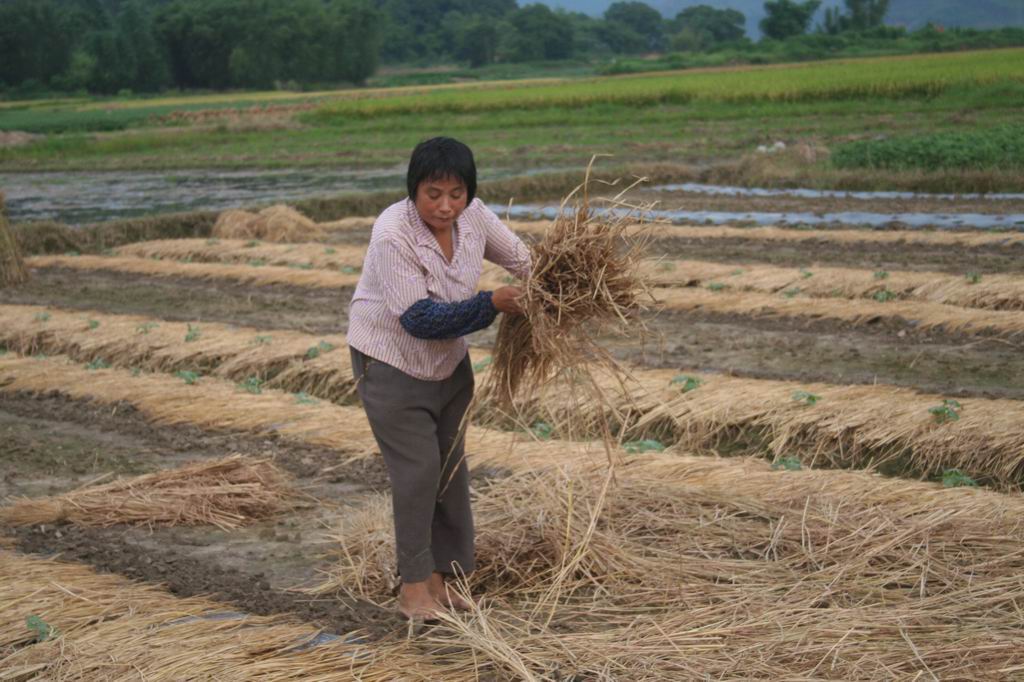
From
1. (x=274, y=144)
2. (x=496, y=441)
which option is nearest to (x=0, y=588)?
(x=496, y=441)

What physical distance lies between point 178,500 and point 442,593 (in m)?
1.54

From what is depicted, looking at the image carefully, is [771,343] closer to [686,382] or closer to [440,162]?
[686,382]

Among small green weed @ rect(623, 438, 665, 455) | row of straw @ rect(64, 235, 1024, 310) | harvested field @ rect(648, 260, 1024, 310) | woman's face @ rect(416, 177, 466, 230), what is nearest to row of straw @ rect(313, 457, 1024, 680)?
small green weed @ rect(623, 438, 665, 455)

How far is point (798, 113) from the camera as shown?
2705cm

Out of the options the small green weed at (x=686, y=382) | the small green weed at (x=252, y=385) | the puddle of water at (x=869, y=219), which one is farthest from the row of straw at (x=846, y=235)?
the small green weed at (x=686, y=382)

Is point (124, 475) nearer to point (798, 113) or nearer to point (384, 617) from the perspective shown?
point (384, 617)

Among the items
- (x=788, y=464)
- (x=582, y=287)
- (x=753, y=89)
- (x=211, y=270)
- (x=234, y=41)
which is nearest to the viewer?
(x=582, y=287)

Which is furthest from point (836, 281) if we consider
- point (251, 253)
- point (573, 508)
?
point (251, 253)

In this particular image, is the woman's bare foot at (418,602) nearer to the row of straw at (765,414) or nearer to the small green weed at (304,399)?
the row of straw at (765,414)

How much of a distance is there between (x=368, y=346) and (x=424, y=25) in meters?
104

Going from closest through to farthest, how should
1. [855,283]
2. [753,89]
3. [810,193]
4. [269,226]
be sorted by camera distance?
1. [855,283]
2. [269,226]
3. [810,193]
4. [753,89]

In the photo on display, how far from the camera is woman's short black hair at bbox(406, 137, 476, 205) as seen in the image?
→ 3.10 m

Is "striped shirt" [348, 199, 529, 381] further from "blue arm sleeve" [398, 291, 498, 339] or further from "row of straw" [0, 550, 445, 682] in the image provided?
"row of straw" [0, 550, 445, 682]

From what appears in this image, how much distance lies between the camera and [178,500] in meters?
4.62
